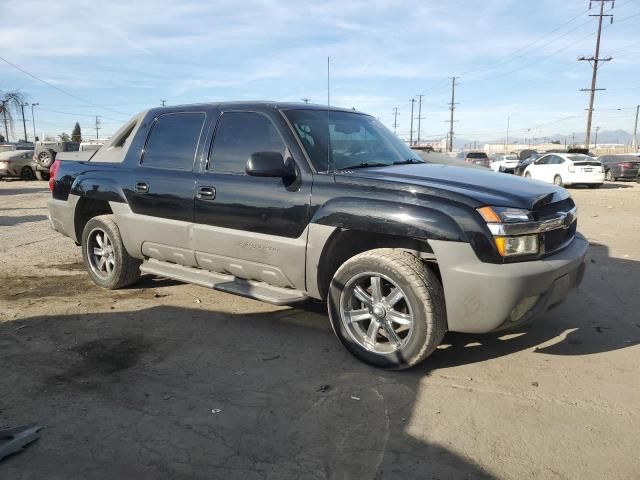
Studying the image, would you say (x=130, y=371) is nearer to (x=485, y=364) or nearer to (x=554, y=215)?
(x=485, y=364)

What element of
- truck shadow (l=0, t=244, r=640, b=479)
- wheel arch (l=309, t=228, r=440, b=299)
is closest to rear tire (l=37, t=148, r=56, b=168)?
truck shadow (l=0, t=244, r=640, b=479)

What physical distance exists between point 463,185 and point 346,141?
1.21 meters

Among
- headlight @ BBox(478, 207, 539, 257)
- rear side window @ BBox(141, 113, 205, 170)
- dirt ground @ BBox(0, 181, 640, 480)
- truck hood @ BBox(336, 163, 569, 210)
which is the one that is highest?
rear side window @ BBox(141, 113, 205, 170)

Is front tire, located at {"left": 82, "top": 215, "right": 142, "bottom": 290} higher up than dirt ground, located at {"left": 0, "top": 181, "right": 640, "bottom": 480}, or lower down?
higher up

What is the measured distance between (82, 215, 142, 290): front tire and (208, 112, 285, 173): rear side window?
154 centimetres

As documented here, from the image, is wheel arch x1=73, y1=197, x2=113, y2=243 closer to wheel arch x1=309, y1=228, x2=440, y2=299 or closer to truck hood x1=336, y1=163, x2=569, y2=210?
wheel arch x1=309, y1=228, x2=440, y2=299

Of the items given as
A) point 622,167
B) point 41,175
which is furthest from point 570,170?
point 41,175

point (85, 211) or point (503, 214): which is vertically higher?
point (503, 214)

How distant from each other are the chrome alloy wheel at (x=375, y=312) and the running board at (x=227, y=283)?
44 cm

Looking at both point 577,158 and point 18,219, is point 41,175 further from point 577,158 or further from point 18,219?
point 577,158

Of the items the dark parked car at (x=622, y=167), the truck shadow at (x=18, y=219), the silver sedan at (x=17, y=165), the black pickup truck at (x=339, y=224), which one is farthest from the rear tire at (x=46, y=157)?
the dark parked car at (x=622, y=167)

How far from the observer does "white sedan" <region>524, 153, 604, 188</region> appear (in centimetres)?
1998

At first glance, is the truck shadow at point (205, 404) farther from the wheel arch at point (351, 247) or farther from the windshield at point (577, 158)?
the windshield at point (577, 158)

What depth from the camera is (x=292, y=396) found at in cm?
326
